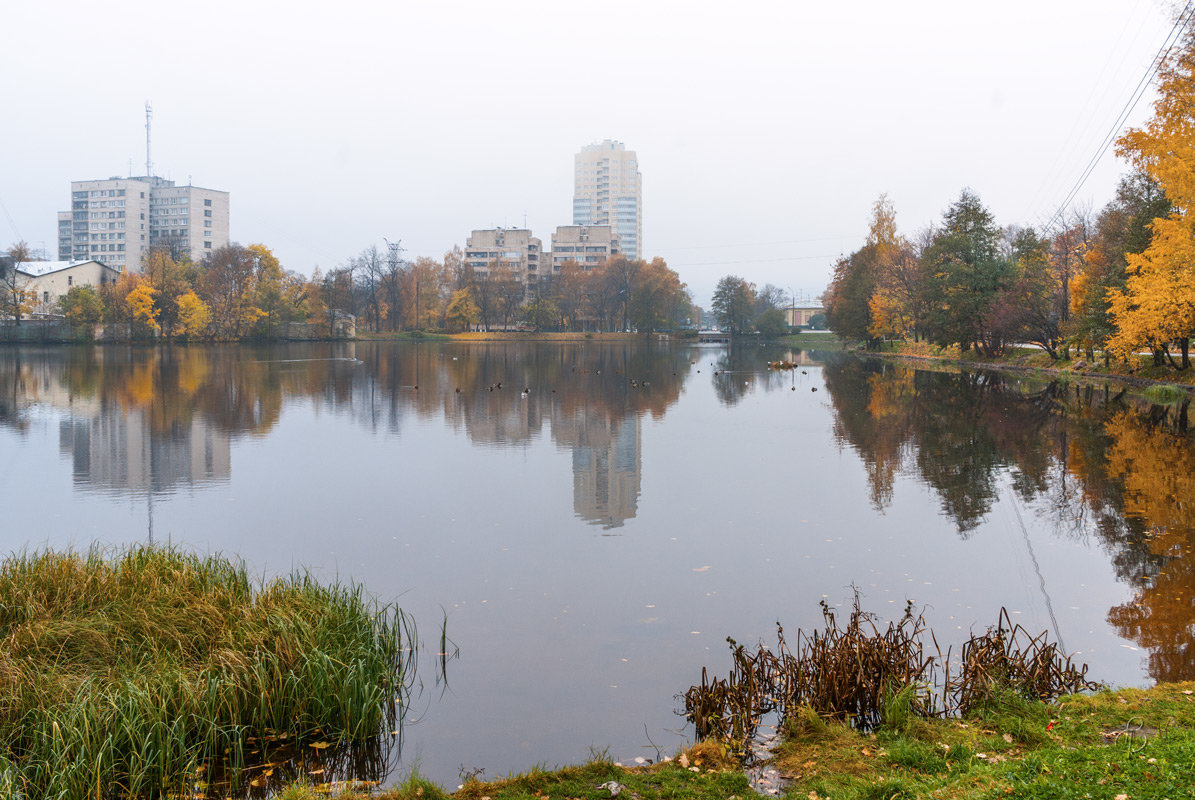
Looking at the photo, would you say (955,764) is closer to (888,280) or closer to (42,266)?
(888,280)

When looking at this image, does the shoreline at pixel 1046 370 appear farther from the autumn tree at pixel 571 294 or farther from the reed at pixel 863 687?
the autumn tree at pixel 571 294

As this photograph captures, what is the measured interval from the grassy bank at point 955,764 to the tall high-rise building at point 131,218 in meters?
179

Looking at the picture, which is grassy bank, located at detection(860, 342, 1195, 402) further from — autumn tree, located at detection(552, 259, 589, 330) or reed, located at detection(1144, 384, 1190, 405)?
autumn tree, located at detection(552, 259, 589, 330)

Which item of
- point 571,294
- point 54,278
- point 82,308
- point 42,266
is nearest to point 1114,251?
point 82,308

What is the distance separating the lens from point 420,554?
1191cm

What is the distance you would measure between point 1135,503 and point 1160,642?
7.77m

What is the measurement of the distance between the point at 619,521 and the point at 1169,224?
29023 mm

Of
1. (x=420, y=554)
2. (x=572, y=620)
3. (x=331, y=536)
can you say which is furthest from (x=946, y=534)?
(x=331, y=536)

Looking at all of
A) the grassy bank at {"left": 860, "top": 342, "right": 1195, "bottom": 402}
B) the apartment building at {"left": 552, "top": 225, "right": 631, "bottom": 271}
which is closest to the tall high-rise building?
the apartment building at {"left": 552, "top": 225, "right": 631, "bottom": 271}

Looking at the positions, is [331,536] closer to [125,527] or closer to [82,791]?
[125,527]

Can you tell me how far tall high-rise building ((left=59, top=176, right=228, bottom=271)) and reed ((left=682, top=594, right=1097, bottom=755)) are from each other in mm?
177989

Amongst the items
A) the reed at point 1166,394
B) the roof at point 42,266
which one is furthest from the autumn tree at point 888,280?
the roof at point 42,266

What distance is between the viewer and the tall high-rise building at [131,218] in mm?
166250

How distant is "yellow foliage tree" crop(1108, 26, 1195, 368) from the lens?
98.9ft
